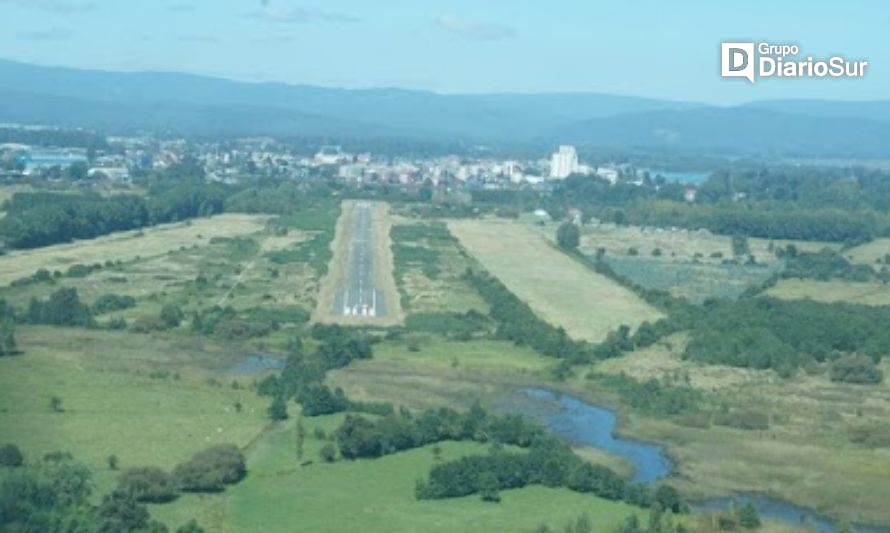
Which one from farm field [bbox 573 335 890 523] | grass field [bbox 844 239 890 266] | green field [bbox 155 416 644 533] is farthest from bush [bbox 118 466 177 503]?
grass field [bbox 844 239 890 266]

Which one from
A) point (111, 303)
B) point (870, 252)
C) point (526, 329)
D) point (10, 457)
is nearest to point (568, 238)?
point (870, 252)

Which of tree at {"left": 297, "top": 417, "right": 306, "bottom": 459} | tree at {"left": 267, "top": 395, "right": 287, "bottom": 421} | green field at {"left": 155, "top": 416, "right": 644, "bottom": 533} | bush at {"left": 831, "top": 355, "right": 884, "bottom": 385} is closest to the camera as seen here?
green field at {"left": 155, "top": 416, "right": 644, "bottom": 533}

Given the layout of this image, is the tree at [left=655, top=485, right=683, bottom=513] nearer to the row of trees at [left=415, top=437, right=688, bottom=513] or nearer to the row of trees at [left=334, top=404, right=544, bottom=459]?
the row of trees at [left=415, top=437, right=688, bottom=513]

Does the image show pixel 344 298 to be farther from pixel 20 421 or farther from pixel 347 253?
pixel 20 421

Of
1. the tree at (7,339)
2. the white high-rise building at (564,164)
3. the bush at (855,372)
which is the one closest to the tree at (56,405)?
the tree at (7,339)

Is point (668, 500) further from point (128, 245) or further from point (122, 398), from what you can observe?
point (128, 245)

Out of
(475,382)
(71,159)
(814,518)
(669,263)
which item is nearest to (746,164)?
(71,159)
